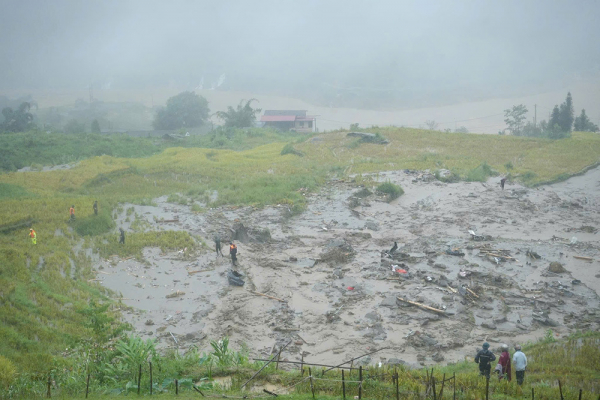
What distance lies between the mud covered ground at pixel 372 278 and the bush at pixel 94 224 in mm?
823

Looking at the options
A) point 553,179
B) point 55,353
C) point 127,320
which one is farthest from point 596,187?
point 55,353

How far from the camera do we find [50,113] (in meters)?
79.4

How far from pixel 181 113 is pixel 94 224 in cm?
5334

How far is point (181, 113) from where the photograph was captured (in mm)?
71375

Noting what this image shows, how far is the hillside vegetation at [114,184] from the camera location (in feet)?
40.0

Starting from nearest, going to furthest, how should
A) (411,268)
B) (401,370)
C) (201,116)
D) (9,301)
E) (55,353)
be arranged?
(401,370)
(55,353)
(9,301)
(411,268)
(201,116)

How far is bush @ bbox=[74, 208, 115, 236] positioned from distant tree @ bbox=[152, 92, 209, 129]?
51913 mm

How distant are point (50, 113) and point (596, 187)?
265 feet

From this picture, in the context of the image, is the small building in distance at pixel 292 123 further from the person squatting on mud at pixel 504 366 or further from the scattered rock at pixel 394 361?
the person squatting on mud at pixel 504 366

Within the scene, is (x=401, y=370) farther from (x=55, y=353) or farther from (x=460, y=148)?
(x=460, y=148)

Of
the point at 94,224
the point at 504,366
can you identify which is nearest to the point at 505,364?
the point at 504,366

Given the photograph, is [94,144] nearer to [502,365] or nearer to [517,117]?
[502,365]

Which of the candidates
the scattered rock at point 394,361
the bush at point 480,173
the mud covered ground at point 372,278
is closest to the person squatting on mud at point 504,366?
the mud covered ground at point 372,278

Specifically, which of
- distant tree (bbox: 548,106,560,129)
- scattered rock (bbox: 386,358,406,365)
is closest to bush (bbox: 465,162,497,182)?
distant tree (bbox: 548,106,560,129)
